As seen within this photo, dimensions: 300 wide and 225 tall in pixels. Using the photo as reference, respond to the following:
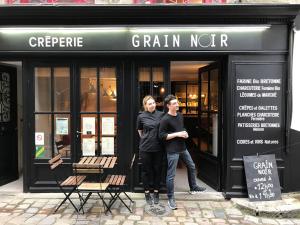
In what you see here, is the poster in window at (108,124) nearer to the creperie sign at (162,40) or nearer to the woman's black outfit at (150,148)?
the woman's black outfit at (150,148)

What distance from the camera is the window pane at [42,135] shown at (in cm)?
675

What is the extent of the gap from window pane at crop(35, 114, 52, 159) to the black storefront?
2 cm

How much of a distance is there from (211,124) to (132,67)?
7.14ft

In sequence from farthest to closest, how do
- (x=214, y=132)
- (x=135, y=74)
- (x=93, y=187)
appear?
(x=214, y=132), (x=135, y=74), (x=93, y=187)

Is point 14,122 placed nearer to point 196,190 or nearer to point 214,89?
point 196,190

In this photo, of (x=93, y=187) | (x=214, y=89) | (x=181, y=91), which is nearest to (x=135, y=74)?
(x=214, y=89)

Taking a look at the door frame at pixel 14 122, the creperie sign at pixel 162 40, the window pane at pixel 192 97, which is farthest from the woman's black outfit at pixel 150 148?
the window pane at pixel 192 97

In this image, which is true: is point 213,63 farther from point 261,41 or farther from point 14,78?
point 14,78

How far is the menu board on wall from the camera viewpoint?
6387 mm

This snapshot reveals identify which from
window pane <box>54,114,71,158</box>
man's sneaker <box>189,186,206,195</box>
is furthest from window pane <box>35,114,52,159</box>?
man's sneaker <box>189,186,206,195</box>

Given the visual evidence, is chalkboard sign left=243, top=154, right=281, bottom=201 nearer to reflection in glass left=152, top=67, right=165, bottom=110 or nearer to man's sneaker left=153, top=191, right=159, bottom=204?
man's sneaker left=153, top=191, right=159, bottom=204

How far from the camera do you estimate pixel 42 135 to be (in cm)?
676

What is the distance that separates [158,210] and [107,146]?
175cm

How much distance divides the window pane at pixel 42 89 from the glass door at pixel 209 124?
135 inches
